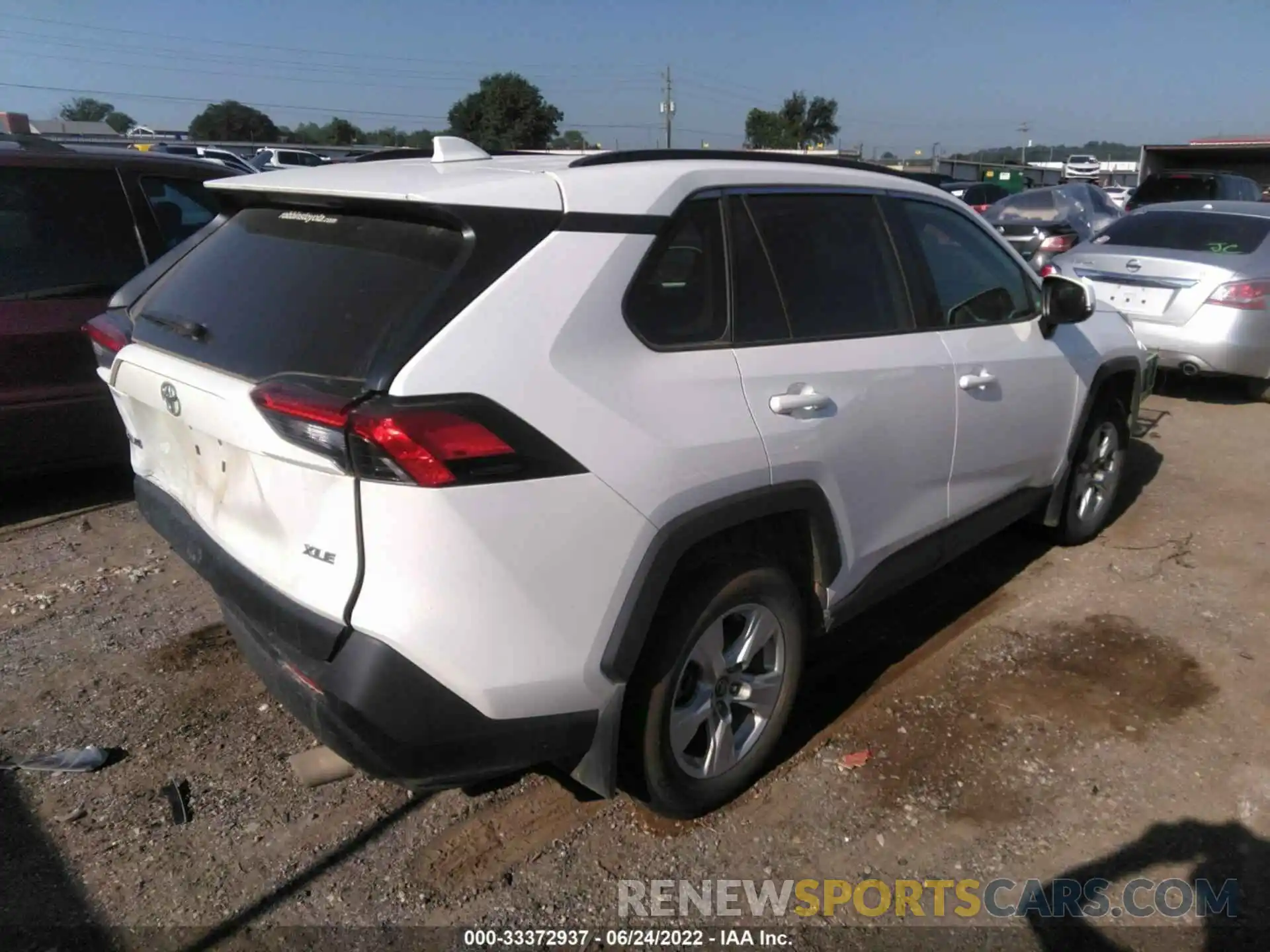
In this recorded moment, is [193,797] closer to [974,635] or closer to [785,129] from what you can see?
[974,635]

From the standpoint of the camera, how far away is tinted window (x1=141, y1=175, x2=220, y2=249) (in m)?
5.16

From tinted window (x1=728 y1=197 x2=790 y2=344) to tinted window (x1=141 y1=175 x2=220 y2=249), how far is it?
3.39 meters

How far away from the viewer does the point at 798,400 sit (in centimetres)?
281

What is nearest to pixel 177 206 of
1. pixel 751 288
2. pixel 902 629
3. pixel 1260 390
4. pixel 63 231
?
pixel 63 231

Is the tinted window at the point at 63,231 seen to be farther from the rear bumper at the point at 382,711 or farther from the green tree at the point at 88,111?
the green tree at the point at 88,111

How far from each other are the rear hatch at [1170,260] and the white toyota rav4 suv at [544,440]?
16.5 feet

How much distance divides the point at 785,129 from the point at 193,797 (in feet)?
209

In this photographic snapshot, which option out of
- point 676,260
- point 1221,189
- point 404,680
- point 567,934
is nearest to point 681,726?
point 567,934

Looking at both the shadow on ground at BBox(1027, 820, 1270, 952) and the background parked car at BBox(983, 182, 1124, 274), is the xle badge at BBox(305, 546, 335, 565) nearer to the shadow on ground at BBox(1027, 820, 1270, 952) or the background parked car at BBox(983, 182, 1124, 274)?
the shadow on ground at BBox(1027, 820, 1270, 952)

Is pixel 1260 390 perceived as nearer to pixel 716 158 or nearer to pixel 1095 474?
pixel 1095 474

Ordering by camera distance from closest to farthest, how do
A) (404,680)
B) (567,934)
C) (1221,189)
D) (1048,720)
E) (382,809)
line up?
(404,680) → (567,934) → (382,809) → (1048,720) → (1221,189)

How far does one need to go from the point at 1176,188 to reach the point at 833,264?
1454 cm

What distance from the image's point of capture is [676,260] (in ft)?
8.61

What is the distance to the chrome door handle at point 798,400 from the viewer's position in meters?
2.76
